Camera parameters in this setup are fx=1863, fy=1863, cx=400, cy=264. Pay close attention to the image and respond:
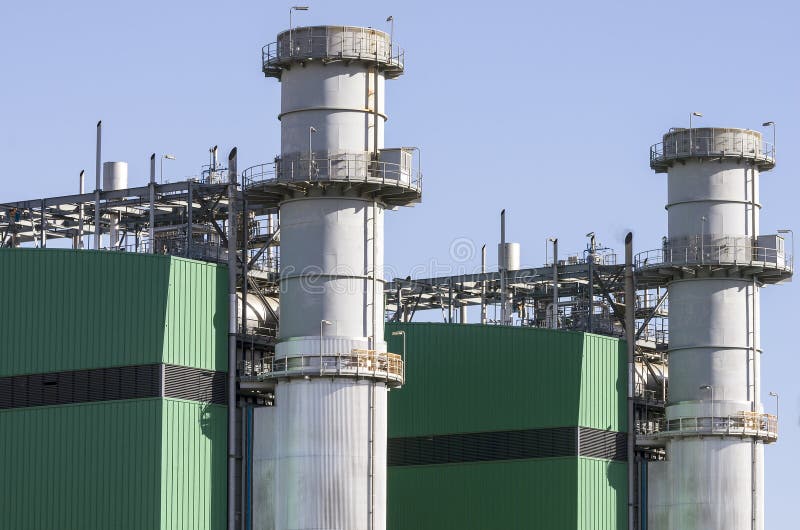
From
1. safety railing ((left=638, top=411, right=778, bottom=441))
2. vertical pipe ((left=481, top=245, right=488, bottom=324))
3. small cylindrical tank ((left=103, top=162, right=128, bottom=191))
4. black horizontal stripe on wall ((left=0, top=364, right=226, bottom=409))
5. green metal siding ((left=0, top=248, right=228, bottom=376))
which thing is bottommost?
safety railing ((left=638, top=411, right=778, bottom=441))

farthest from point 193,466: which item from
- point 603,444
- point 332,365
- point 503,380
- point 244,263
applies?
point 603,444

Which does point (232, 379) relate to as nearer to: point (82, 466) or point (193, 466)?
point (193, 466)

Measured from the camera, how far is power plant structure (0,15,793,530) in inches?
3425

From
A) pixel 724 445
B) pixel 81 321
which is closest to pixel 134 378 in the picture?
pixel 81 321

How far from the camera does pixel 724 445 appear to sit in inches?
4119

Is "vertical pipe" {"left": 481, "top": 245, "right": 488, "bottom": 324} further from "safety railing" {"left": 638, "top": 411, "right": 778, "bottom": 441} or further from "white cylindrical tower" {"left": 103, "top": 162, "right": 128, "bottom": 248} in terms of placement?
"white cylindrical tower" {"left": 103, "top": 162, "right": 128, "bottom": 248}

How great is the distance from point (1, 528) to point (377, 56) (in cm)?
2909

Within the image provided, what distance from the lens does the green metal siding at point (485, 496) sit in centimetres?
9900

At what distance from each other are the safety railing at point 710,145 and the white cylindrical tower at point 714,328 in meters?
0.06

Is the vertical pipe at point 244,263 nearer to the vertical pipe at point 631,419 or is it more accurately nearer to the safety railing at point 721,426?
the vertical pipe at point 631,419

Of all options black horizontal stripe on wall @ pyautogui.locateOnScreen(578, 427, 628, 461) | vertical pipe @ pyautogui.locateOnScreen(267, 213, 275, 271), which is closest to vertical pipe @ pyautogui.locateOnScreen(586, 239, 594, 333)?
black horizontal stripe on wall @ pyautogui.locateOnScreen(578, 427, 628, 461)

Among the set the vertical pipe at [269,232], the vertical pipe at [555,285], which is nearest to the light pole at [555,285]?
the vertical pipe at [555,285]

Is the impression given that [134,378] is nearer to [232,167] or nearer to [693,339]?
[232,167]

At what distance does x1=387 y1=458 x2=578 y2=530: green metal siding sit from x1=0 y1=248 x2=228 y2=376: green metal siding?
60.1 ft
